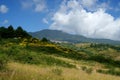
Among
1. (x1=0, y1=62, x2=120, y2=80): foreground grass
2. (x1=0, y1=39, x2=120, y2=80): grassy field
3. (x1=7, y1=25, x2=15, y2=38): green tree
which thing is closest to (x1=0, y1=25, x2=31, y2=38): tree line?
(x1=7, y1=25, x2=15, y2=38): green tree

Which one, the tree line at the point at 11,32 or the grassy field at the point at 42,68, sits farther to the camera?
the tree line at the point at 11,32

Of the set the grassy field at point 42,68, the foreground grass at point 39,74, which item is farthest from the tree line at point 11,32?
the foreground grass at point 39,74

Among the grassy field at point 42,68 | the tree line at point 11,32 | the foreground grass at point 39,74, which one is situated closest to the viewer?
the foreground grass at point 39,74

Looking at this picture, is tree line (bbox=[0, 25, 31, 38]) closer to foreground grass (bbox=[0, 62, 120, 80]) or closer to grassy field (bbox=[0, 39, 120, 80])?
grassy field (bbox=[0, 39, 120, 80])

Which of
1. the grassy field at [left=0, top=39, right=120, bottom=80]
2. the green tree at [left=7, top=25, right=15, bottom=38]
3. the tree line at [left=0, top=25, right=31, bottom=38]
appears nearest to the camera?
the grassy field at [left=0, top=39, right=120, bottom=80]

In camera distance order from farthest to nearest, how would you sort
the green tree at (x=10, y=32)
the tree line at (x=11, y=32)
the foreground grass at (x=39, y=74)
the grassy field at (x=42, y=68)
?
1. the green tree at (x=10, y=32)
2. the tree line at (x=11, y=32)
3. the grassy field at (x=42, y=68)
4. the foreground grass at (x=39, y=74)

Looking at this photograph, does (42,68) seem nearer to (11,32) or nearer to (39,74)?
(39,74)

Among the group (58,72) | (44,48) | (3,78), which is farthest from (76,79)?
(44,48)

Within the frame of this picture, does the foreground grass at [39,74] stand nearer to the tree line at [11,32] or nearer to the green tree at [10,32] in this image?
the tree line at [11,32]

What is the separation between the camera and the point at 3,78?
9.04 meters

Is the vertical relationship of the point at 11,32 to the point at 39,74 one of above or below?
above

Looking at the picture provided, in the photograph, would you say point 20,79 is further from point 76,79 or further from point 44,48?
point 44,48

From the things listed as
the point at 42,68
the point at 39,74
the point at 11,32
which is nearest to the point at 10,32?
the point at 11,32

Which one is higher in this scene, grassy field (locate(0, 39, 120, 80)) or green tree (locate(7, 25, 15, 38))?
green tree (locate(7, 25, 15, 38))
